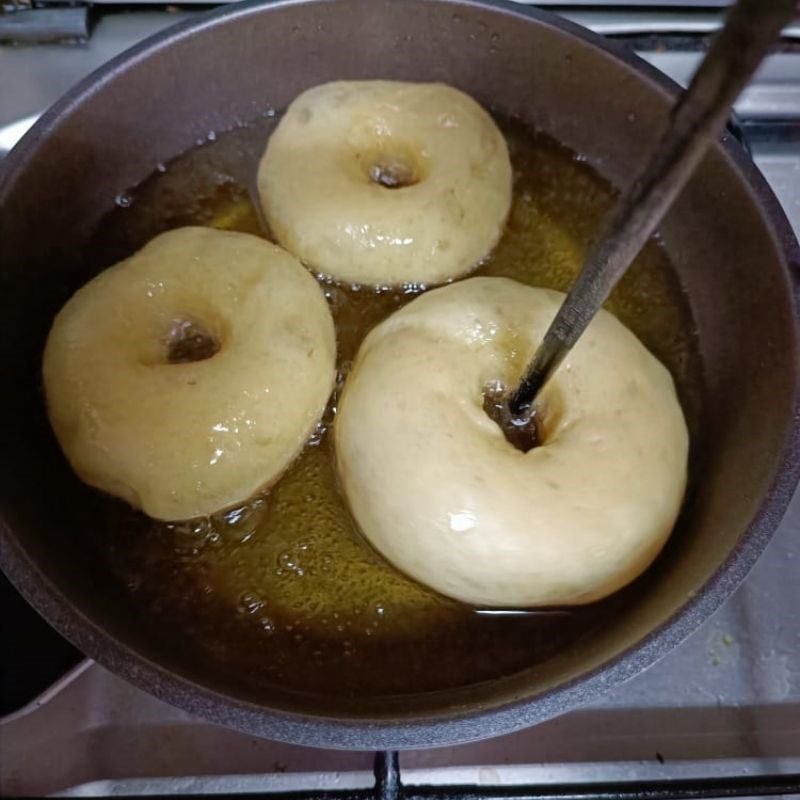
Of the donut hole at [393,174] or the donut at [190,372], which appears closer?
the donut at [190,372]

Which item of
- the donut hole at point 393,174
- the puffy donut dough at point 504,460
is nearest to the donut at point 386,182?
the donut hole at point 393,174

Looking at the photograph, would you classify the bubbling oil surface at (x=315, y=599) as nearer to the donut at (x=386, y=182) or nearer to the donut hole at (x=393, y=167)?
the donut at (x=386, y=182)

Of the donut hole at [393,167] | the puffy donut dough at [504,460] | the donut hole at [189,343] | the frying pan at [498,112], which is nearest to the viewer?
the frying pan at [498,112]

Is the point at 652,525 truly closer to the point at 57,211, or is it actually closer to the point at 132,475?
the point at 132,475

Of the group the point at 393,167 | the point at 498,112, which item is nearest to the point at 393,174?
the point at 393,167

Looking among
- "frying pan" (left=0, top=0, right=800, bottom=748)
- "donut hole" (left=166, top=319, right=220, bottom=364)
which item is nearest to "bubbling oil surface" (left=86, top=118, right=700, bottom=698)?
"frying pan" (left=0, top=0, right=800, bottom=748)

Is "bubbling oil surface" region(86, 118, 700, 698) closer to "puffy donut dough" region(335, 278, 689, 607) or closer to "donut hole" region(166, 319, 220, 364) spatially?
"puffy donut dough" region(335, 278, 689, 607)
